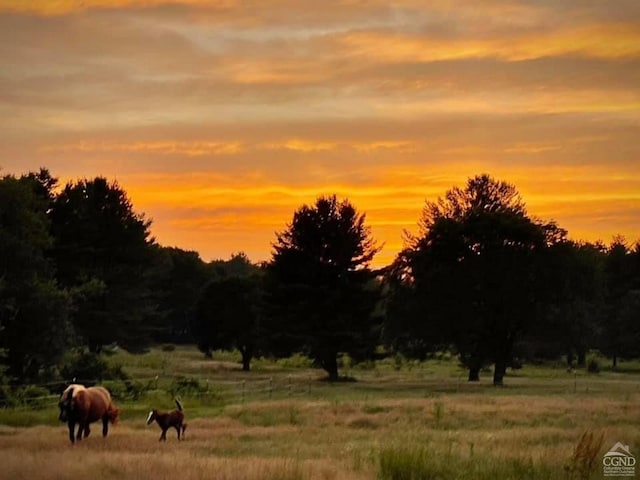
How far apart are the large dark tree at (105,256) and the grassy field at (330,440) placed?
19.1m

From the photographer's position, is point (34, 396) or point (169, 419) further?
point (34, 396)

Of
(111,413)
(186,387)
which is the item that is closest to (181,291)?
(186,387)

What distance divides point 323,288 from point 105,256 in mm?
17510

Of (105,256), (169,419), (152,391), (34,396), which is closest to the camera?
(169,419)

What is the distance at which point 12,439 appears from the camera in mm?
23875

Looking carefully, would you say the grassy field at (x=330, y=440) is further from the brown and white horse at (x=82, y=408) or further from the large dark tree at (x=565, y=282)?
the large dark tree at (x=565, y=282)

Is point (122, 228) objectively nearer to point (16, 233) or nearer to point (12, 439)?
point (16, 233)

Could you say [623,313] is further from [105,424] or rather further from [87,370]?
[105,424]

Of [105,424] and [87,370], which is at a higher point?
[87,370]

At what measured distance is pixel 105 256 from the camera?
6956cm

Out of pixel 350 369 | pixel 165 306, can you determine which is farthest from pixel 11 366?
pixel 165 306

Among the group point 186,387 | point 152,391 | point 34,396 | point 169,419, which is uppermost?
point 169,419

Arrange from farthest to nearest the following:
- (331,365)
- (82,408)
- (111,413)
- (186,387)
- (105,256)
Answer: (105,256)
(331,365)
(186,387)
(111,413)
(82,408)

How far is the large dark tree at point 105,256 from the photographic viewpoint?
219 ft
